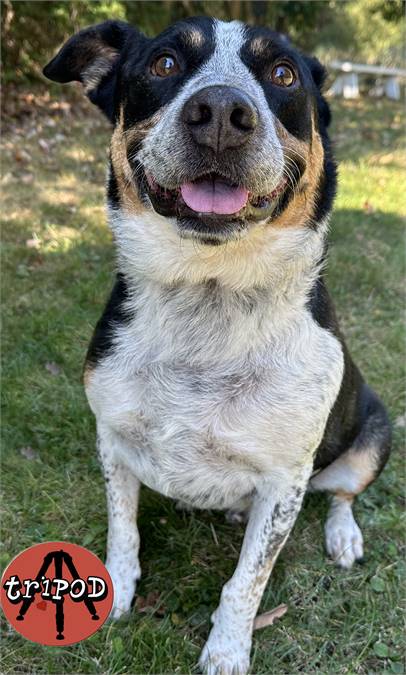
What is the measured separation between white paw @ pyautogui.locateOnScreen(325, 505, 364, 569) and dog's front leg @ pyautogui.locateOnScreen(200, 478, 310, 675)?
0.69 metres

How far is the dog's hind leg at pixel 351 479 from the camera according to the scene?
326cm

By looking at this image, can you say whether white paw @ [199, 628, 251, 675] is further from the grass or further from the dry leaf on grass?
the dry leaf on grass

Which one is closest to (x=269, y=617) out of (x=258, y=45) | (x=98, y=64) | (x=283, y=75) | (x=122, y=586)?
(x=122, y=586)

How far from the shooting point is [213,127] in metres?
2.01

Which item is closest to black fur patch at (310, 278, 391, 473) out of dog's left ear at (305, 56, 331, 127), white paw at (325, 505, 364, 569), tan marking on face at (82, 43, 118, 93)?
white paw at (325, 505, 364, 569)

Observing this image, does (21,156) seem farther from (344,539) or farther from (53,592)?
(53,592)

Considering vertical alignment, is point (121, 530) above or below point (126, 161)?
below

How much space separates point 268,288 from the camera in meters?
2.53

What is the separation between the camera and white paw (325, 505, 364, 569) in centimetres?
321

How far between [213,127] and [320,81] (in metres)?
1.21

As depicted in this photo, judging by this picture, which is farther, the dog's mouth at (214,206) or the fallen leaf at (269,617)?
the fallen leaf at (269,617)

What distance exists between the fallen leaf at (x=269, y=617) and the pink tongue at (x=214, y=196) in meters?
1.82

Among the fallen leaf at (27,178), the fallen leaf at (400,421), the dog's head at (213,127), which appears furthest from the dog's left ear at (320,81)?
the fallen leaf at (27,178)

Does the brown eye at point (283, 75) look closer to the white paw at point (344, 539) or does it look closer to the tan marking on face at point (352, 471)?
the tan marking on face at point (352, 471)
